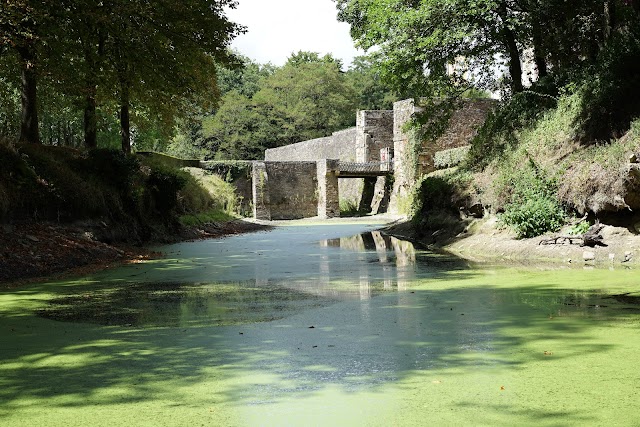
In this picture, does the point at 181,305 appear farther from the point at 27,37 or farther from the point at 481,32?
the point at 481,32

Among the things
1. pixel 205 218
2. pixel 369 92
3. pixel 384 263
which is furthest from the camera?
pixel 369 92

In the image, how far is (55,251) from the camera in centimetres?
1048

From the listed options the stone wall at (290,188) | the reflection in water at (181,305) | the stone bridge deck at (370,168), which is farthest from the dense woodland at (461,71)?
the stone wall at (290,188)

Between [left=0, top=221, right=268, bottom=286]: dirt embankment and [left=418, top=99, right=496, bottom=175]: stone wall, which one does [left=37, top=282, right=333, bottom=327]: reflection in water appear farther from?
[left=418, top=99, right=496, bottom=175]: stone wall

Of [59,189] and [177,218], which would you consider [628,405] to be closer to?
[59,189]

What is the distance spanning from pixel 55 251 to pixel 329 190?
2649cm

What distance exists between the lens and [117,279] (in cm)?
916

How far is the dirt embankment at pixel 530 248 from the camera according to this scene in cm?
898

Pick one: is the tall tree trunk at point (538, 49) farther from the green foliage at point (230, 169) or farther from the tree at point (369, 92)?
the tree at point (369, 92)

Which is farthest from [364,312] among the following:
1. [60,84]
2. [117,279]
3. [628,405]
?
[60,84]

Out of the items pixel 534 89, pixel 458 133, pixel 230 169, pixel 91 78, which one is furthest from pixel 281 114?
pixel 91 78

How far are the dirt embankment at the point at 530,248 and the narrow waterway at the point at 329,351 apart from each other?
36.5 inches

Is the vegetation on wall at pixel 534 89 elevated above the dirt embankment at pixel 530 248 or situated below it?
above

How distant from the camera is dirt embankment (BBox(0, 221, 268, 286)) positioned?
9.25 meters
